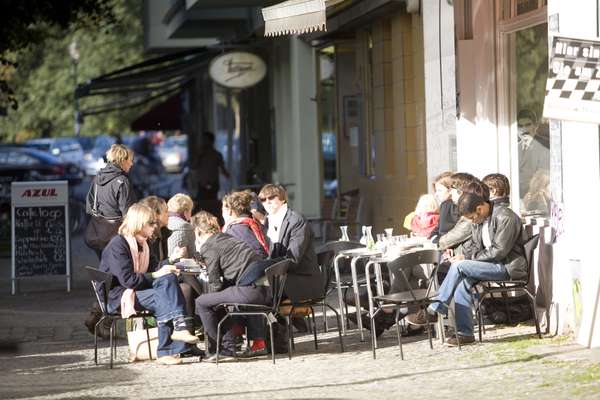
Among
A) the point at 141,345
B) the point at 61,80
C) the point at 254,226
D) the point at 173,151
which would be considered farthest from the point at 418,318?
the point at 61,80

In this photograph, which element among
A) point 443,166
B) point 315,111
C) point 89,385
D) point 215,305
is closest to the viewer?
point 89,385

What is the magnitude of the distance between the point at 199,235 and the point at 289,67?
13973 millimetres

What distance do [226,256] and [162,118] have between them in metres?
38.8

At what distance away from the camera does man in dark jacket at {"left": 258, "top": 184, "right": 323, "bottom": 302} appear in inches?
451

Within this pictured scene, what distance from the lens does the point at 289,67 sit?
83.5ft

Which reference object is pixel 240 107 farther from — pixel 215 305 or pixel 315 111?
pixel 215 305

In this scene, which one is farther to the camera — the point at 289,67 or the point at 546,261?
the point at 289,67

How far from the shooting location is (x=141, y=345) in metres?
11.6

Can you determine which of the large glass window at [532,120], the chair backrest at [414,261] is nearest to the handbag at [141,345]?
the chair backrest at [414,261]

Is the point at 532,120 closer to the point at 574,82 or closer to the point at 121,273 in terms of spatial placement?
the point at 121,273

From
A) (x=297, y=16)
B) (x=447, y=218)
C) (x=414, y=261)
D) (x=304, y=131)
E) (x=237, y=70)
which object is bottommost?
(x=414, y=261)

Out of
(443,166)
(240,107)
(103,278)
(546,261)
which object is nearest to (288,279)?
(103,278)

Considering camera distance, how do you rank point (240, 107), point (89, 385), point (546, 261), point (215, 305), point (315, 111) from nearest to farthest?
point (89, 385) < point (215, 305) < point (546, 261) < point (315, 111) < point (240, 107)

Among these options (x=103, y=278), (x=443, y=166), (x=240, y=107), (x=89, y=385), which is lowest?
(x=89, y=385)
